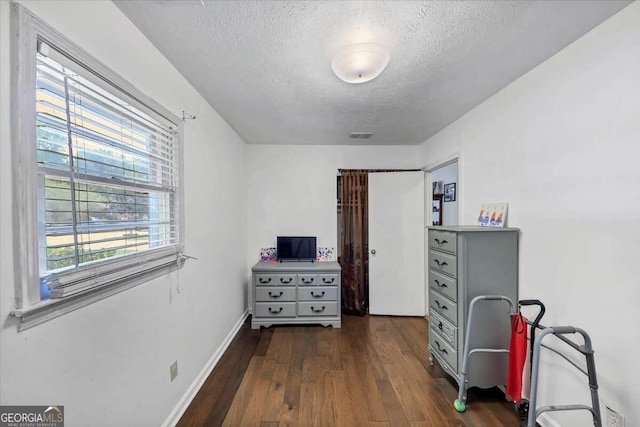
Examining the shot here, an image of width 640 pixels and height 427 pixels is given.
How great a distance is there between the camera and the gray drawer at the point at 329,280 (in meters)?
3.31

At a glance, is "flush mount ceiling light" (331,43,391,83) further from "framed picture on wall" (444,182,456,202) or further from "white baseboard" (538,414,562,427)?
"framed picture on wall" (444,182,456,202)

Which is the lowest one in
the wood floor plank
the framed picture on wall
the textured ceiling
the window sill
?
the wood floor plank

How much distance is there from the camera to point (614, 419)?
4.39 feet

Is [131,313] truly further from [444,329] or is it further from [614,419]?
[614,419]

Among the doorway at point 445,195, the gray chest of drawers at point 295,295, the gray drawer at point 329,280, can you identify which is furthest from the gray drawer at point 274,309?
the doorway at point 445,195

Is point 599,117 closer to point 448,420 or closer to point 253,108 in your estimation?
point 448,420

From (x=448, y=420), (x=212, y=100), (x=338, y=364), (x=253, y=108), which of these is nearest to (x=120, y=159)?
(x=212, y=100)

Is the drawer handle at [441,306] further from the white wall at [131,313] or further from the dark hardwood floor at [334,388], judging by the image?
the white wall at [131,313]

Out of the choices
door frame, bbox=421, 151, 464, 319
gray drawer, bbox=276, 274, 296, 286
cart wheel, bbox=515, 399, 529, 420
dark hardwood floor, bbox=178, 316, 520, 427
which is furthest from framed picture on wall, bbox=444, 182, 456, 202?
cart wheel, bbox=515, 399, 529, 420

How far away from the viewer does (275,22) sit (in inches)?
54.6

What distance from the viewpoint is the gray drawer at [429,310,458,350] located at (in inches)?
82.8

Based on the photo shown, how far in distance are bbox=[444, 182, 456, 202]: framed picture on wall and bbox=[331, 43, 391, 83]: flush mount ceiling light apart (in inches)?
142

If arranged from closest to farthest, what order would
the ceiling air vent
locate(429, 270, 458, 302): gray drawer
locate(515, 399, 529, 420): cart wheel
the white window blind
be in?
the white window blind → locate(515, 399, 529, 420): cart wheel → locate(429, 270, 458, 302): gray drawer → the ceiling air vent

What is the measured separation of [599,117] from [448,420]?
6.83ft
